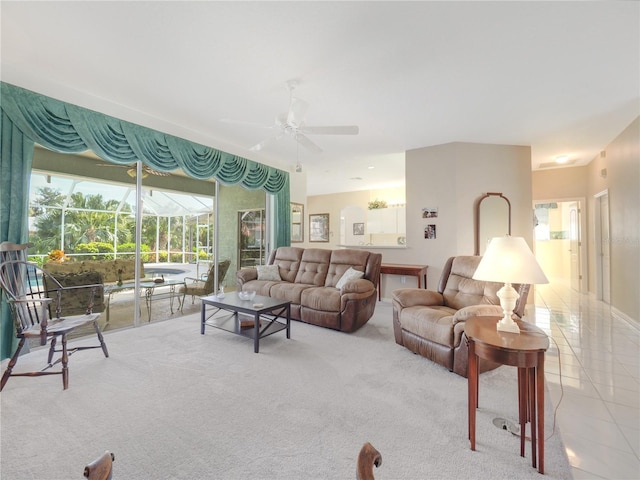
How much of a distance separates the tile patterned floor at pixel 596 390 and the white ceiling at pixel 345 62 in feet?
9.32

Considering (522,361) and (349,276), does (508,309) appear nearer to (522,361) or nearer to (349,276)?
(522,361)

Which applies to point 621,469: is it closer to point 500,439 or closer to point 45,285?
point 500,439

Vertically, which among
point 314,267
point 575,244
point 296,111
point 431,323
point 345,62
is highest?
point 345,62

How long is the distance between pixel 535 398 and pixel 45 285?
4448 millimetres

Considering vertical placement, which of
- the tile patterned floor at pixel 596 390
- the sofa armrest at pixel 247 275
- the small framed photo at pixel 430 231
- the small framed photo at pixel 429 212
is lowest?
the tile patterned floor at pixel 596 390

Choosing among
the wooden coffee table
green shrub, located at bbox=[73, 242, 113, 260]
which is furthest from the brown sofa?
green shrub, located at bbox=[73, 242, 113, 260]

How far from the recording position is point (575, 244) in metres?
7.00

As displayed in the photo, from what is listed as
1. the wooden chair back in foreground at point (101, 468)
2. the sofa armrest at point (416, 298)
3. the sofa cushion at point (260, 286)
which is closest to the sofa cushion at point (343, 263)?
the sofa cushion at point (260, 286)

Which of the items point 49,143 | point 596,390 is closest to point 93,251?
point 49,143

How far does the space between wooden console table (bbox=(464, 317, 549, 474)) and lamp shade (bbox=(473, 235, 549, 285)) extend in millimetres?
316

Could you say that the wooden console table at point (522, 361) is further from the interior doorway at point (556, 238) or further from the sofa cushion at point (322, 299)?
Result: the interior doorway at point (556, 238)

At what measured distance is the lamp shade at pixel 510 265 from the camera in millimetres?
1714

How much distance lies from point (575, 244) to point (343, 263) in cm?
638

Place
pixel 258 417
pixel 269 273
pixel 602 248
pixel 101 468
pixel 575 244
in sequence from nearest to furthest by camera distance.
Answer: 1. pixel 101 468
2. pixel 258 417
3. pixel 269 273
4. pixel 602 248
5. pixel 575 244
